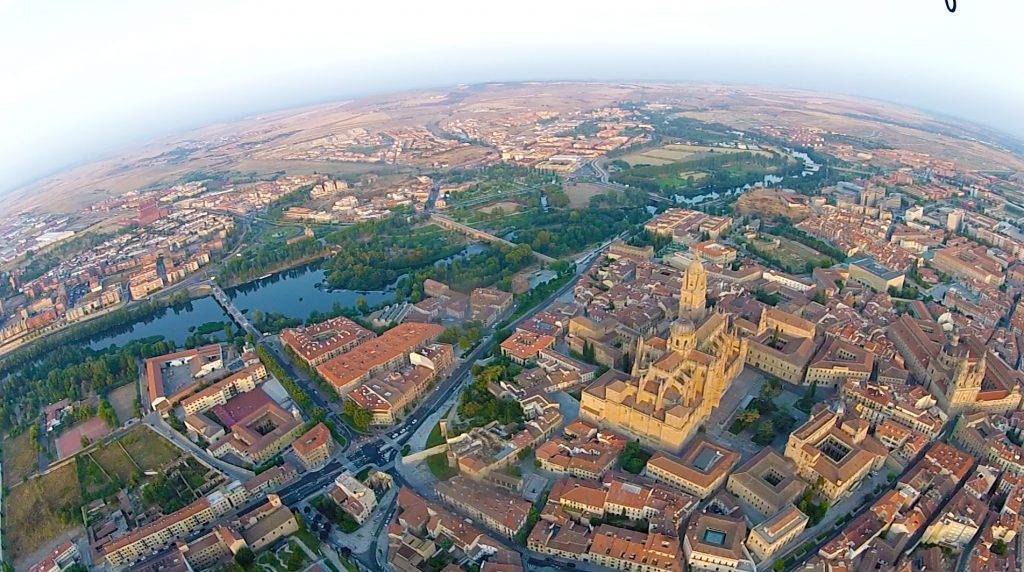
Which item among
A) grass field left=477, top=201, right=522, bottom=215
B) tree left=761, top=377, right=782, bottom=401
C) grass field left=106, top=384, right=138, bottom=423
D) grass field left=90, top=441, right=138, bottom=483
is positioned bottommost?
grass field left=90, top=441, right=138, bottom=483

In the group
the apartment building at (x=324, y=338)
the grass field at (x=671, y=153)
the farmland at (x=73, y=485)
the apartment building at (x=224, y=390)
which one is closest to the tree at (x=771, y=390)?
the apartment building at (x=324, y=338)

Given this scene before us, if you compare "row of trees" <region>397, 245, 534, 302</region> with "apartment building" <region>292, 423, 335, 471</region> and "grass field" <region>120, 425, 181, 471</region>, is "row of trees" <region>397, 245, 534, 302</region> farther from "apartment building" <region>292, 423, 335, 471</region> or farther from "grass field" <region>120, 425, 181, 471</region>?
"grass field" <region>120, 425, 181, 471</region>

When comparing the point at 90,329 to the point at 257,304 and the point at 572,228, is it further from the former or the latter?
the point at 572,228

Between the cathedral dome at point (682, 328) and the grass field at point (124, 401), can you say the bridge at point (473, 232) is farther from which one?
the grass field at point (124, 401)

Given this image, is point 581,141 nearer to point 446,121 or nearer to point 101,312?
point 446,121

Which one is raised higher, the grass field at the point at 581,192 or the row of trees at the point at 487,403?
the grass field at the point at 581,192

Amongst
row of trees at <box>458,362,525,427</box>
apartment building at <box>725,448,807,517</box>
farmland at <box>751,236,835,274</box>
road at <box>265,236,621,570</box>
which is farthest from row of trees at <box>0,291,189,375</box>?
farmland at <box>751,236,835,274</box>
